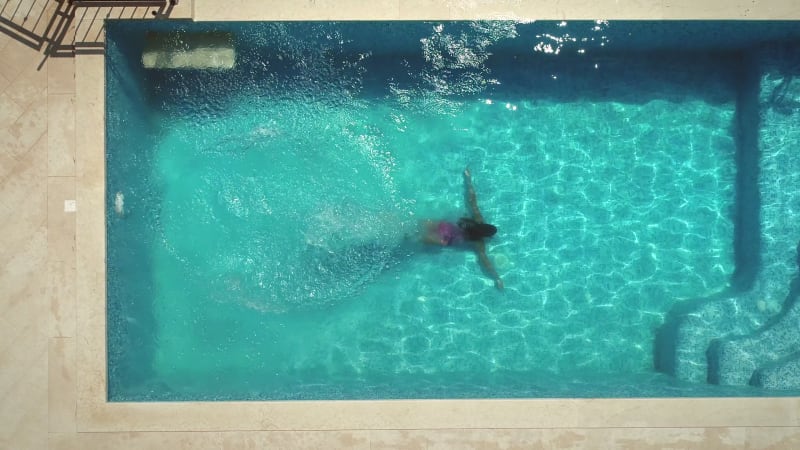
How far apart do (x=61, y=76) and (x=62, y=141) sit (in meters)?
0.56

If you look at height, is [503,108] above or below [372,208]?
above

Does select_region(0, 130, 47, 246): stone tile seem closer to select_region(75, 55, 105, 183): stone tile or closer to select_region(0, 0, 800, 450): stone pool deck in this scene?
select_region(0, 0, 800, 450): stone pool deck

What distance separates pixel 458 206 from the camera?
611 cm

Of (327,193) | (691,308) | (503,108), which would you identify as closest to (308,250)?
(327,193)

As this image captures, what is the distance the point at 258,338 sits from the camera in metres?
5.83

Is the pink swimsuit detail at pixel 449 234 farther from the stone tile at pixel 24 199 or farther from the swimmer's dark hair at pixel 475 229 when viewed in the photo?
the stone tile at pixel 24 199

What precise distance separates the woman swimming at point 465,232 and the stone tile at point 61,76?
342 cm

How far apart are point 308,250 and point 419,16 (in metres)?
2.44

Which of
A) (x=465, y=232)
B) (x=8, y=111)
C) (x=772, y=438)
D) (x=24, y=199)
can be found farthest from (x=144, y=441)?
(x=772, y=438)

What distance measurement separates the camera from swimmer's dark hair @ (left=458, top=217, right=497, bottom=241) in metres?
5.77

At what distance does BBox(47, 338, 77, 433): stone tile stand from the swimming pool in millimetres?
666

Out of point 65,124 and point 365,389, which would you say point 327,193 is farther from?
point 65,124

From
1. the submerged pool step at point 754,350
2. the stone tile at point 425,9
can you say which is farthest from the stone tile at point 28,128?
the submerged pool step at point 754,350

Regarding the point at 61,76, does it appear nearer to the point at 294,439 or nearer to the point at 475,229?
the point at 294,439
